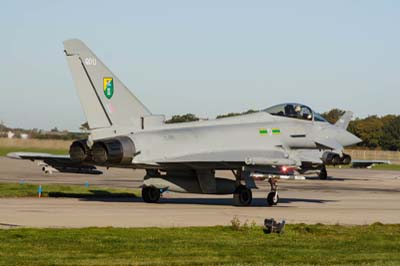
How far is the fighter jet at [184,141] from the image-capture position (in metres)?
23.2

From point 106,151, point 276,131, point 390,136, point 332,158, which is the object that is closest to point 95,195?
point 106,151

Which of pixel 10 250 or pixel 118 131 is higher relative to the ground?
pixel 118 131

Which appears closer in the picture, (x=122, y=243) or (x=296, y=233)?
(x=122, y=243)

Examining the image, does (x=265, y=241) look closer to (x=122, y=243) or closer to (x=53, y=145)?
(x=122, y=243)

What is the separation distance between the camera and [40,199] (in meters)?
25.4

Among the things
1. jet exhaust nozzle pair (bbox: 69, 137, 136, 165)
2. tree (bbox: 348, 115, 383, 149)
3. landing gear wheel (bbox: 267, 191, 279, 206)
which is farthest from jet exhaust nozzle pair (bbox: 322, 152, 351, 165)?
tree (bbox: 348, 115, 383, 149)

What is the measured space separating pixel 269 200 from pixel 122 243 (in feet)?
39.0

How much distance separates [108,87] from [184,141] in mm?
2781

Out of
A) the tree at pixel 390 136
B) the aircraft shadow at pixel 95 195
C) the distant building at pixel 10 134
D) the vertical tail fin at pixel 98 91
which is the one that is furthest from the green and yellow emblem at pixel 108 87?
the tree at pixel 390 136

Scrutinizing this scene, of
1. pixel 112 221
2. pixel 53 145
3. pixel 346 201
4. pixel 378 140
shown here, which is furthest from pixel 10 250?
pixel 378 140

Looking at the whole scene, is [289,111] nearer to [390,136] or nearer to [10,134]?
[10,134]

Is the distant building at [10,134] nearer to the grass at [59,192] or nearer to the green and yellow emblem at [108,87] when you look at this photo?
the grass at [59,192]

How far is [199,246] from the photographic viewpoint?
45.5 feet

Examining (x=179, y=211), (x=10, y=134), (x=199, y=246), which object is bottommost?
(x=199, y=246)
